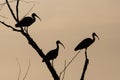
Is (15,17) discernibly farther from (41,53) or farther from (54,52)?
(54,52)

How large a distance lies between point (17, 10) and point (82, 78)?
2.45 m

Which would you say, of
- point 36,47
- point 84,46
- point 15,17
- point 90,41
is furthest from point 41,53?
point 90,41

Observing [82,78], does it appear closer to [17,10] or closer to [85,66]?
[85,66]

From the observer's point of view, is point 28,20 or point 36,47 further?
point 28,20

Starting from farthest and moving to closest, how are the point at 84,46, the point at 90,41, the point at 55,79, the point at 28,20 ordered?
the point at 28,20 < the point at 90,41 < the point at 84,46 < the point at 55,79

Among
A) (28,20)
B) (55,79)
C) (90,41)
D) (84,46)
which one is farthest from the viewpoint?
(28,20)

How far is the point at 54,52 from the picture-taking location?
52.6 ft

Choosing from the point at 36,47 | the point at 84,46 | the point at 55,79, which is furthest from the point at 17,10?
the point at 84,46

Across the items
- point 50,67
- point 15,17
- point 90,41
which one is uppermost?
point 15,17

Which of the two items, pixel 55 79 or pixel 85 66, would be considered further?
pixel 85 66

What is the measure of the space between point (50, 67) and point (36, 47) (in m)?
0.65

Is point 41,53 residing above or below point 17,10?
below

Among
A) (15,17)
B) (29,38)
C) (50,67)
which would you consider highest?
(15,17)

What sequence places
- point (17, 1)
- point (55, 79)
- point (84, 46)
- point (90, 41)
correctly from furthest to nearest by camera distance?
1. point (90, 41)
2. point (84, 46)
3. point (17, 1)
4. point (55, 79)
